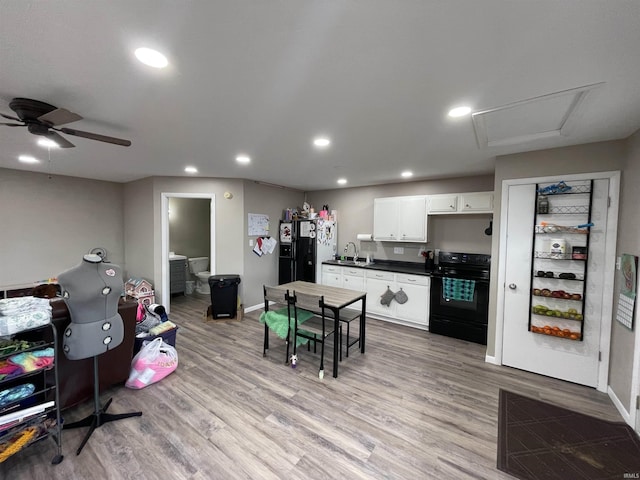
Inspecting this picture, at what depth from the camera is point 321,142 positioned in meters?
2.64

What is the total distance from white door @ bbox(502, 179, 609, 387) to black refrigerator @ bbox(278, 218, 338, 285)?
Result: 2997 mm

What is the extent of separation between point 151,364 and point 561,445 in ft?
11.5

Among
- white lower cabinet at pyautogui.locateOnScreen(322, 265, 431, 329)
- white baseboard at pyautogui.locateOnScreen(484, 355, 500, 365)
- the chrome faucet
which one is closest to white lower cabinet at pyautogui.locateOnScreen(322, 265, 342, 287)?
white lower cabinet at pyautogui.locateOnScreen(322, 265, 431, 329)

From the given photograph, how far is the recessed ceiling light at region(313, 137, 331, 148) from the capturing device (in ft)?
8.37

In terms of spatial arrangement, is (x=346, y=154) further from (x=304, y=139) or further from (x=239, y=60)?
(x=239, y=60)

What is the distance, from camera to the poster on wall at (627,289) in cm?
213

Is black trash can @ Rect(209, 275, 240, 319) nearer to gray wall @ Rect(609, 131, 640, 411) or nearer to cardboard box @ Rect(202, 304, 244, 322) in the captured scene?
cardboard box @ Rect(202, 304, 244, 322)

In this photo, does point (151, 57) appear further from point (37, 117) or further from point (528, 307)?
point (528, 307)

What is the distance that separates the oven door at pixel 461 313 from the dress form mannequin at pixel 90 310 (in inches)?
149

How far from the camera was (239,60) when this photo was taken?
4.51ft

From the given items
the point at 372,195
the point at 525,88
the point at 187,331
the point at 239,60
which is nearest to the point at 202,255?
the point at 187,331

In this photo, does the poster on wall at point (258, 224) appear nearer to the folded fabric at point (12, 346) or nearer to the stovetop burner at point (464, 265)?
the stovetop burner at point (464, 265)

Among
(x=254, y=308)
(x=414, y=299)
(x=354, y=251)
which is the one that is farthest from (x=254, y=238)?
(x=414, y=299)

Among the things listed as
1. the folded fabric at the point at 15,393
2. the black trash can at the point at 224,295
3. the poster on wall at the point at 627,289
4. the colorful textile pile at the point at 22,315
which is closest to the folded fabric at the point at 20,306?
the colorful textile pile at the point at 22,315
